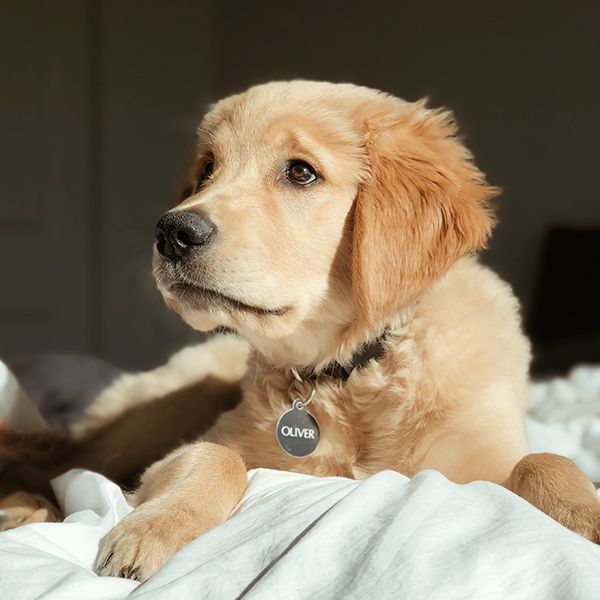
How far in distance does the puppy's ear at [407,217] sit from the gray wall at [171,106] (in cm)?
303

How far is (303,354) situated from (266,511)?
0.65m

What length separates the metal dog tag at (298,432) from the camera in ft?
5.16

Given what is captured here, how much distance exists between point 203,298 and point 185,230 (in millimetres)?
166

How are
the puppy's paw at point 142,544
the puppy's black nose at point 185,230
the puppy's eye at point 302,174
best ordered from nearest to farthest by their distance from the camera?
the puppy's paw at point 142,544, the puppy's black nose at point 185,230, the puppy's eye at point 302,174

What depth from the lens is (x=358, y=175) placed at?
159 centimetres

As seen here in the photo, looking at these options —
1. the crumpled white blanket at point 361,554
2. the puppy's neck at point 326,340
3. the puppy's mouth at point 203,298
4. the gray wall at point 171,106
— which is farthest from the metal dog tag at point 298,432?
the gray wall at point 171,106

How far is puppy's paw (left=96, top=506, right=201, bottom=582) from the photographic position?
0.99 metres

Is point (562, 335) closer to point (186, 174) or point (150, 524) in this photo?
point (186, 174)

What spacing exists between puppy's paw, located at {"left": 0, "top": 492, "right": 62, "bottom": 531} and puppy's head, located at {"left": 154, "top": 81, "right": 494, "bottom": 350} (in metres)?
0.59

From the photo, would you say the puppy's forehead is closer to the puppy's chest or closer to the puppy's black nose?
the puppy's black nose

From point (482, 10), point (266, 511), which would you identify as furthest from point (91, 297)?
point (266, 511)

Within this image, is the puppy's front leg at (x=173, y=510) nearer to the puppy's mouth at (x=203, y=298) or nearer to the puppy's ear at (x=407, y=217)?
the puppy's mouth at (x=203, y=298)

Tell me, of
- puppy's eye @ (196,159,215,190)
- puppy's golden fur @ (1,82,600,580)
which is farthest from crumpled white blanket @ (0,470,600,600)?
puppy's eye @ (196,159,215,190)

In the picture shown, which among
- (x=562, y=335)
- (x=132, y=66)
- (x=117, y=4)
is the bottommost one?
(x=562, y=335)
